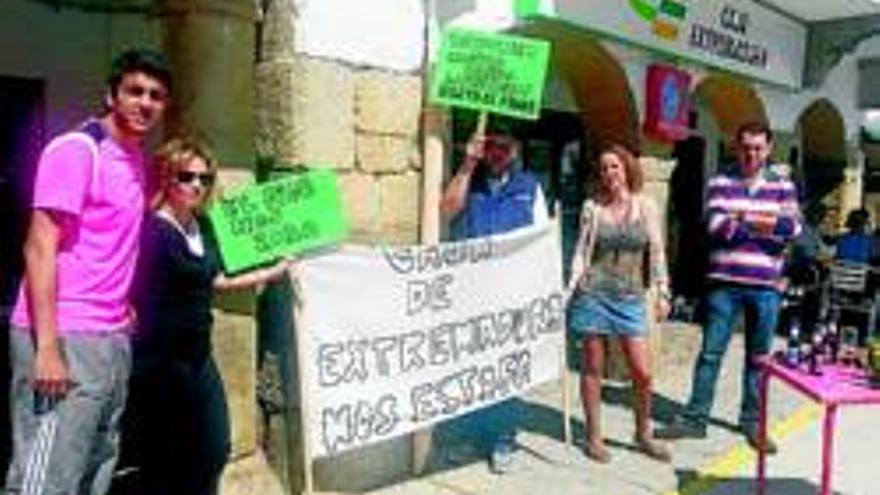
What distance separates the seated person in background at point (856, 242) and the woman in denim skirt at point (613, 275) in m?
6.08

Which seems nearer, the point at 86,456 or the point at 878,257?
the point at 86,456

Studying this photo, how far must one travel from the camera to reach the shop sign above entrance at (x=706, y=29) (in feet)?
26.6

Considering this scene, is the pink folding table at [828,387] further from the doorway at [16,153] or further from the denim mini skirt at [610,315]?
the doorway at [16,153]

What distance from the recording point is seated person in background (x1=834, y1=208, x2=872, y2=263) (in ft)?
40.0

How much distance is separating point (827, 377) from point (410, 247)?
1914 millimetres

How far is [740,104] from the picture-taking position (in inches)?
450

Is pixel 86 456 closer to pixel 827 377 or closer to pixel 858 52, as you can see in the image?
pixel 827 377

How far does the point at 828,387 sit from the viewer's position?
5.19 meters

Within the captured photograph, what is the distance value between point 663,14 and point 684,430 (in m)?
3.32

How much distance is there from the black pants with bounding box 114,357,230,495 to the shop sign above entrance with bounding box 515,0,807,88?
328 cm

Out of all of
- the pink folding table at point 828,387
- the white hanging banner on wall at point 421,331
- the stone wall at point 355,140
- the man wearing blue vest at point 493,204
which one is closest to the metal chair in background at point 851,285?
the white hanging banner on wall at point 421,331

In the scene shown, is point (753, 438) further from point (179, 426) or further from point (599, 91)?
point (179, 426)

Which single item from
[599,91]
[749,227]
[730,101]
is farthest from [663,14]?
[749,227]

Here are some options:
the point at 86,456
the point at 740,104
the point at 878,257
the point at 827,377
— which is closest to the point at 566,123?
the point at 740,104
